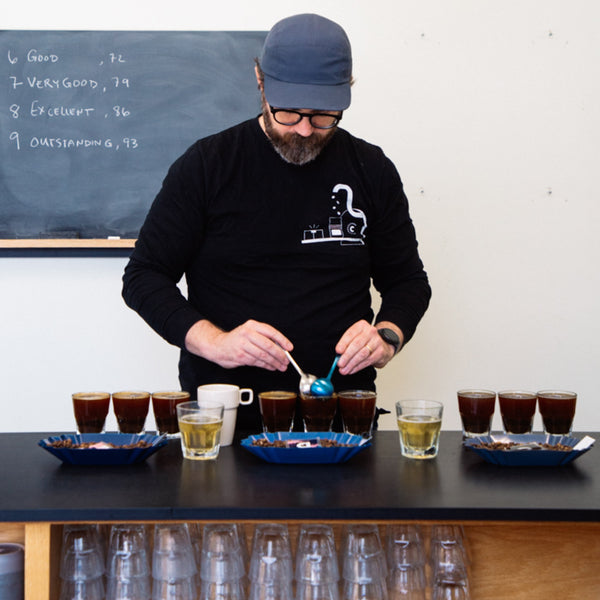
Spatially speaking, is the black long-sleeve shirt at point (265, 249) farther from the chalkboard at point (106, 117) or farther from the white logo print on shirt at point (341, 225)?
the chalkboard at point (106, 117)

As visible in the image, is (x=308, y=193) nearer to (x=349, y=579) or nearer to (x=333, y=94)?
(x=333, y=94)

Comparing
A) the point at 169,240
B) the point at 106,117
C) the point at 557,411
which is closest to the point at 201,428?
the point at 169,240

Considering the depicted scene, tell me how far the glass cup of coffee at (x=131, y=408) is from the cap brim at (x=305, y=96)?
755mm

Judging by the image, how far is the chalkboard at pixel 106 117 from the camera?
117 inches

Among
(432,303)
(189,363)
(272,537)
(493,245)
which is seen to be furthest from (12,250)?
(272,537)

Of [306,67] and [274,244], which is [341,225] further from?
[306,67]

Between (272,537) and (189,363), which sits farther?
(189,363)

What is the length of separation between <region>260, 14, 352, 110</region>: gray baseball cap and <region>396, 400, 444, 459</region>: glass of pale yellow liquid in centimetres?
74

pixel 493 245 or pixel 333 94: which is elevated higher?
Result: pixel 333 94

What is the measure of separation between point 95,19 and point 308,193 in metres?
1.40

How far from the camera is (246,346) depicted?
172cm

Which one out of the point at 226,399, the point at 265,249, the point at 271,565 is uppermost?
the point at 265,249

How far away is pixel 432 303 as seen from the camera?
10.2 feet

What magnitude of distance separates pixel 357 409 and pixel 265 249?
593mm
